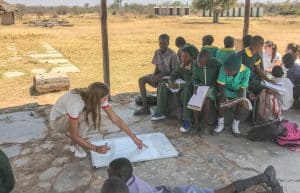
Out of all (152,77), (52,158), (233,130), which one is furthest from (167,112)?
(52,158)

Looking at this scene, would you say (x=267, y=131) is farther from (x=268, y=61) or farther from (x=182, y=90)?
(x=268, y=61)

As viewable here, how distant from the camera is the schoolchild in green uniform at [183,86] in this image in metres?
4.70

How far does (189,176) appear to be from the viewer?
3.65 meters

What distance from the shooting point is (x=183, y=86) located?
4.86m

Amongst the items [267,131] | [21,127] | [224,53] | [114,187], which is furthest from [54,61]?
[114,187]

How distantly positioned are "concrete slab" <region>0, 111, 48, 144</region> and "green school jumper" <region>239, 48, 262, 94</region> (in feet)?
8.94

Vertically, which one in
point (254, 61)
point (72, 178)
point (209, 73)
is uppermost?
point (254, 61)

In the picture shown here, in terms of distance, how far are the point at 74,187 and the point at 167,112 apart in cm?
205

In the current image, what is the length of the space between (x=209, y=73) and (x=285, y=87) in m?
1.37

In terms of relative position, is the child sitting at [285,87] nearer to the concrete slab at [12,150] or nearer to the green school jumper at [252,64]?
the green school jumper at [252,64]

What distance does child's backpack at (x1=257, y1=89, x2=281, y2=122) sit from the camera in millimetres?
4758

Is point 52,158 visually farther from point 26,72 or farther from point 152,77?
point 26,72

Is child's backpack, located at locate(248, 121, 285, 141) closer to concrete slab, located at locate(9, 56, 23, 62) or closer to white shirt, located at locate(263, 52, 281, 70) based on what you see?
white shirt, located at locate(263, 52, 281, 70)

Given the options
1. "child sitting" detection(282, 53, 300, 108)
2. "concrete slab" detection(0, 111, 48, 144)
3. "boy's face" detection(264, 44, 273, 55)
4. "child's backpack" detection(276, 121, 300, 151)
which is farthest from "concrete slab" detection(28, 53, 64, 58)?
"child's backpack" detection(276, 121, 300, 151)
